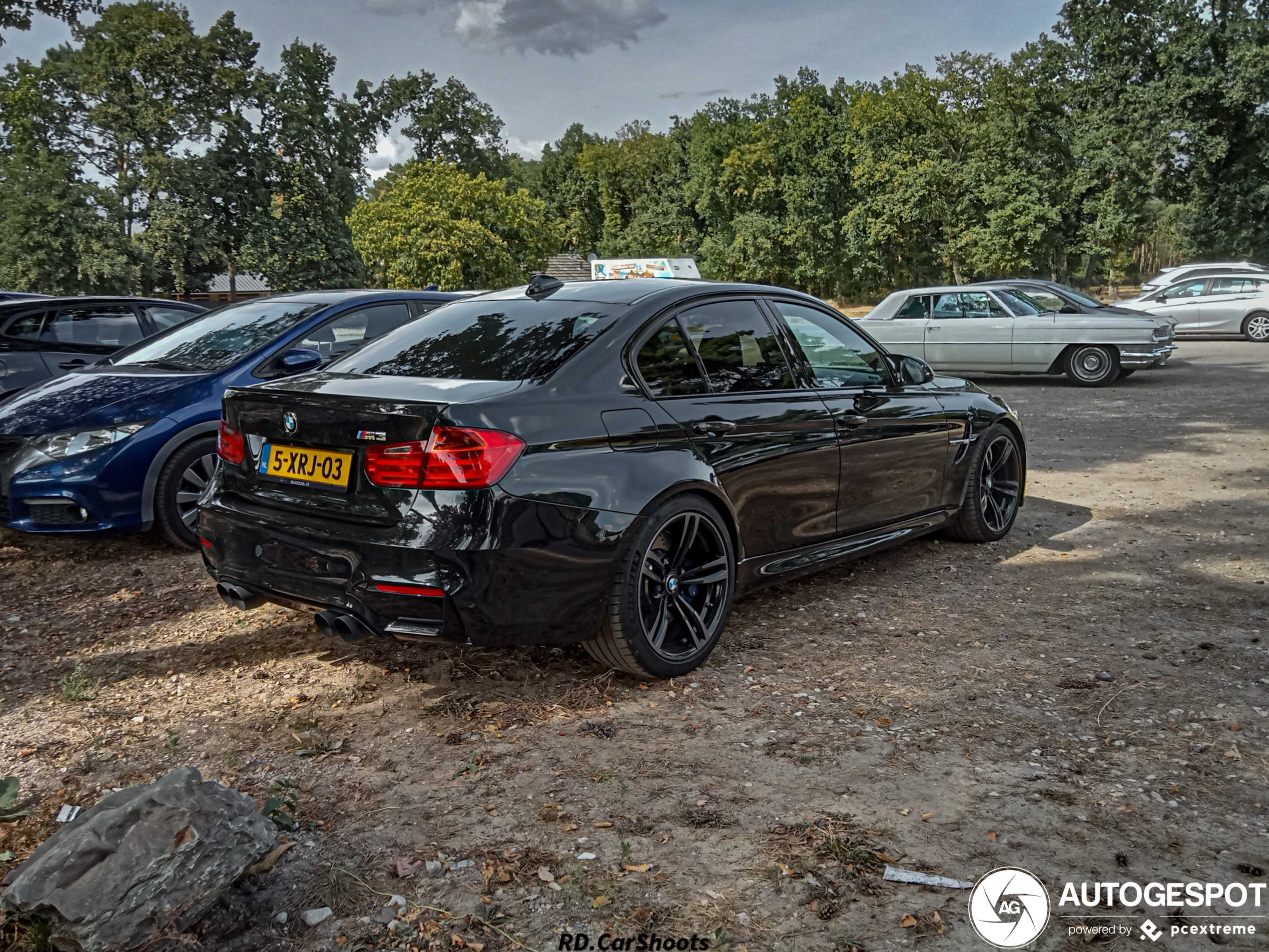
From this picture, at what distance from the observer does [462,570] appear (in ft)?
11.6

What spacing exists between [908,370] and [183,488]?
431cm

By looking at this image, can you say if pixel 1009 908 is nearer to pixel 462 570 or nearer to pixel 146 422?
pixel 462 570

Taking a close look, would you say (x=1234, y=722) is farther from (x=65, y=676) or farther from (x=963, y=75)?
(x=963, y=75)

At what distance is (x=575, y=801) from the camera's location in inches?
127

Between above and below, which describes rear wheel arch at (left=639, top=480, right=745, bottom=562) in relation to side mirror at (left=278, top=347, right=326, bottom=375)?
below

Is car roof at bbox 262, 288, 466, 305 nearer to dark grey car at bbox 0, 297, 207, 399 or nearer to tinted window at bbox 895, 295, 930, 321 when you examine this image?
dark grey car at bbox 0, 297, 207, 399

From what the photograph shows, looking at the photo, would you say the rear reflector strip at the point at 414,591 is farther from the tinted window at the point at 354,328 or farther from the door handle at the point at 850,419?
the tinted window at the point at 354,328

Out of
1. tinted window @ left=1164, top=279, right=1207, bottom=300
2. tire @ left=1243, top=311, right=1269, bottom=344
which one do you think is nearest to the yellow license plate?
tinted window @ left=1164, top=279, right=1207, bottom=300

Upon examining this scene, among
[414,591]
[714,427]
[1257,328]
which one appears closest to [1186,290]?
[1257,328]

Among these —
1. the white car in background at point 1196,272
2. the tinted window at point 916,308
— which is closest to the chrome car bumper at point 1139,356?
the tinted window at point 916,308

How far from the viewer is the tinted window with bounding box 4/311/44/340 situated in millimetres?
8359

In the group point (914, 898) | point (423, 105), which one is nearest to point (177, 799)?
point (914, 898)

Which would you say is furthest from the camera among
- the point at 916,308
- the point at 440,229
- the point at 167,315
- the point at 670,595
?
the point at 440,229

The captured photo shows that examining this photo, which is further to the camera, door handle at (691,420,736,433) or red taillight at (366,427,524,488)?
door handle at (691,420,736,433)
